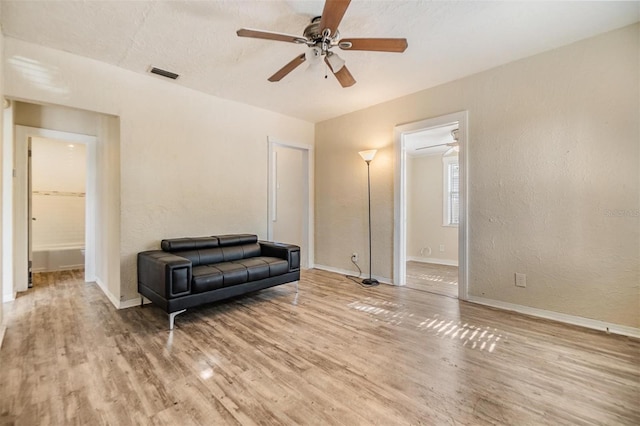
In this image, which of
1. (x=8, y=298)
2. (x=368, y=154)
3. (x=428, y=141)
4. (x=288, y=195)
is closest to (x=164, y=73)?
(x=368, y=154)

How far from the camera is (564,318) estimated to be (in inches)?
110

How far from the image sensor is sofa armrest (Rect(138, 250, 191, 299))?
2611 millimetres

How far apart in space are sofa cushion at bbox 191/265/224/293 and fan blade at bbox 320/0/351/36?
2.49m

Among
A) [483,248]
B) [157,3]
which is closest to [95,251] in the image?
[157,3]

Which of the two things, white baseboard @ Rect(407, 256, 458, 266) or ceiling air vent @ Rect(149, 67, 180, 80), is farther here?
white baseboard @ Rect(407, 256, 458, 266)

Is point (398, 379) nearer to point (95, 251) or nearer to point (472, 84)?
point (472, 84)

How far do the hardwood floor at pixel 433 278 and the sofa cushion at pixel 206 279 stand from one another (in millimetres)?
2746

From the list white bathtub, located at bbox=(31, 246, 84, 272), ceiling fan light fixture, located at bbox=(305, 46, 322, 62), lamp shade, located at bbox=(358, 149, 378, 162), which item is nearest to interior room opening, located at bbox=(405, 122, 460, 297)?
lamp shade, located at bbox=(358, 149, 378, 162)

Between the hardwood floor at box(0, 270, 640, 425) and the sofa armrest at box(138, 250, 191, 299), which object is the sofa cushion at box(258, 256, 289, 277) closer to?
the hardwood floor at box(0, 270, 640, 425)

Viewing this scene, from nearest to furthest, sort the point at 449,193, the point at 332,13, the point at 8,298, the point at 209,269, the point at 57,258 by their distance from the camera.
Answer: the point at 332,13 → the point at 209,269 → the point at 8,298 → the point at 57,258 → the point at 449,193

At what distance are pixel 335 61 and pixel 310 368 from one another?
2.45 meters

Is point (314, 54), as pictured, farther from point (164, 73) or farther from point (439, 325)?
point (439, 325)

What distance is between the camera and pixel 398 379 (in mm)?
1872

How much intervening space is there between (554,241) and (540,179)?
665 millimetres
